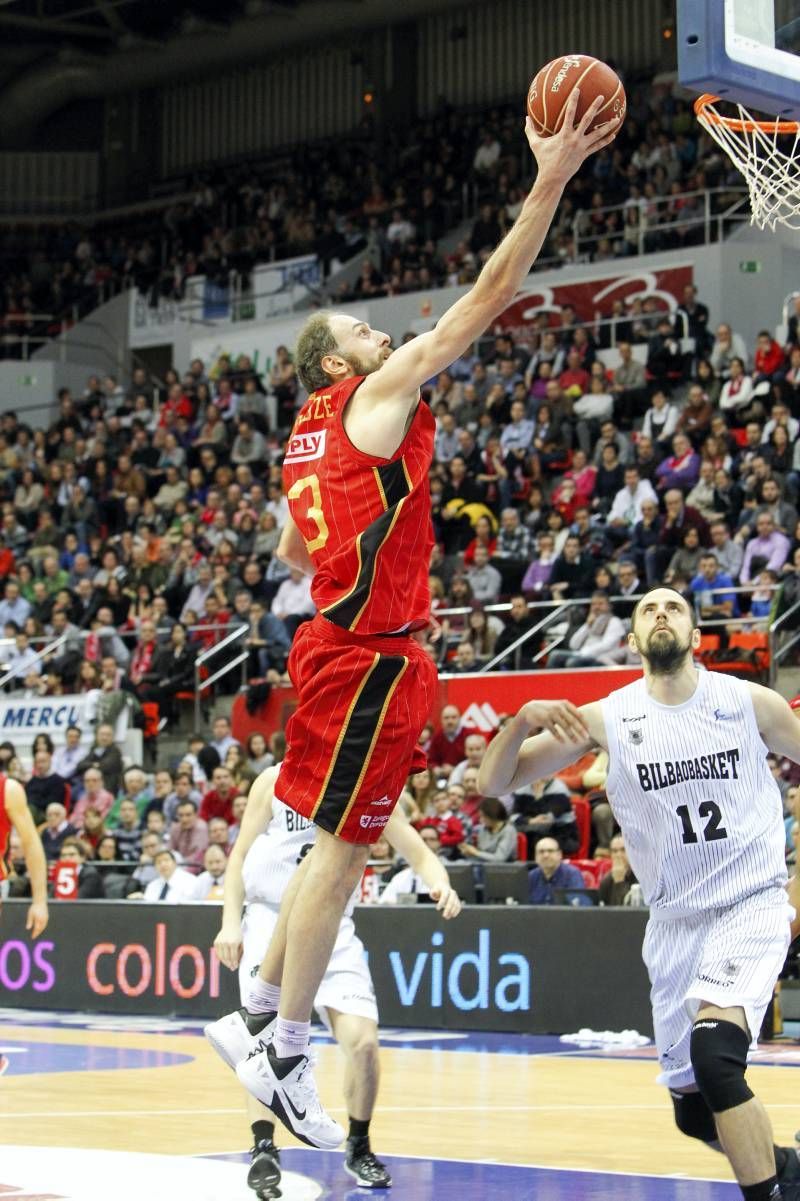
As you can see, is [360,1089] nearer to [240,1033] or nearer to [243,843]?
[240,1033]

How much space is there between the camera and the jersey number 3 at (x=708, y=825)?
6.24m

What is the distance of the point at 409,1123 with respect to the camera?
9109 millimetres

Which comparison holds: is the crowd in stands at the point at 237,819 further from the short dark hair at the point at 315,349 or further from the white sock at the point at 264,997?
the short dark hair at the point at 315,349

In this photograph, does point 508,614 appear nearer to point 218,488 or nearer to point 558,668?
point 558,668

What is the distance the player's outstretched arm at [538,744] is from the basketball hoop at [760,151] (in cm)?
382

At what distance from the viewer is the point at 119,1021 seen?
1545 cm

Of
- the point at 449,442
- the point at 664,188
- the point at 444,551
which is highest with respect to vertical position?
the point at 664,188

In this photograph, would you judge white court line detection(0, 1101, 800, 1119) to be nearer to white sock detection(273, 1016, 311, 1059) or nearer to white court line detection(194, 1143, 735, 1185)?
white court line detection(194, 1143, 735, 1185)

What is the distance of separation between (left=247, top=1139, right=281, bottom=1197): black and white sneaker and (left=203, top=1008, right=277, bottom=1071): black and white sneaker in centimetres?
42

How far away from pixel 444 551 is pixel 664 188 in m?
7.21

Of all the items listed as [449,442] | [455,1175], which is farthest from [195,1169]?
[449,442]

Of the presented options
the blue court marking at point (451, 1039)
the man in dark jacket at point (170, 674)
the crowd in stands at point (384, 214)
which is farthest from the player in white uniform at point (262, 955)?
the crowd in stands at point (384, 214)

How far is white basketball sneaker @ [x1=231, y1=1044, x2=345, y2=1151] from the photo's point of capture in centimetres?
615

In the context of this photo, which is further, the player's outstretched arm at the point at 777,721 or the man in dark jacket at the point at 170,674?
the man in dark jacket at the point at 170,674
